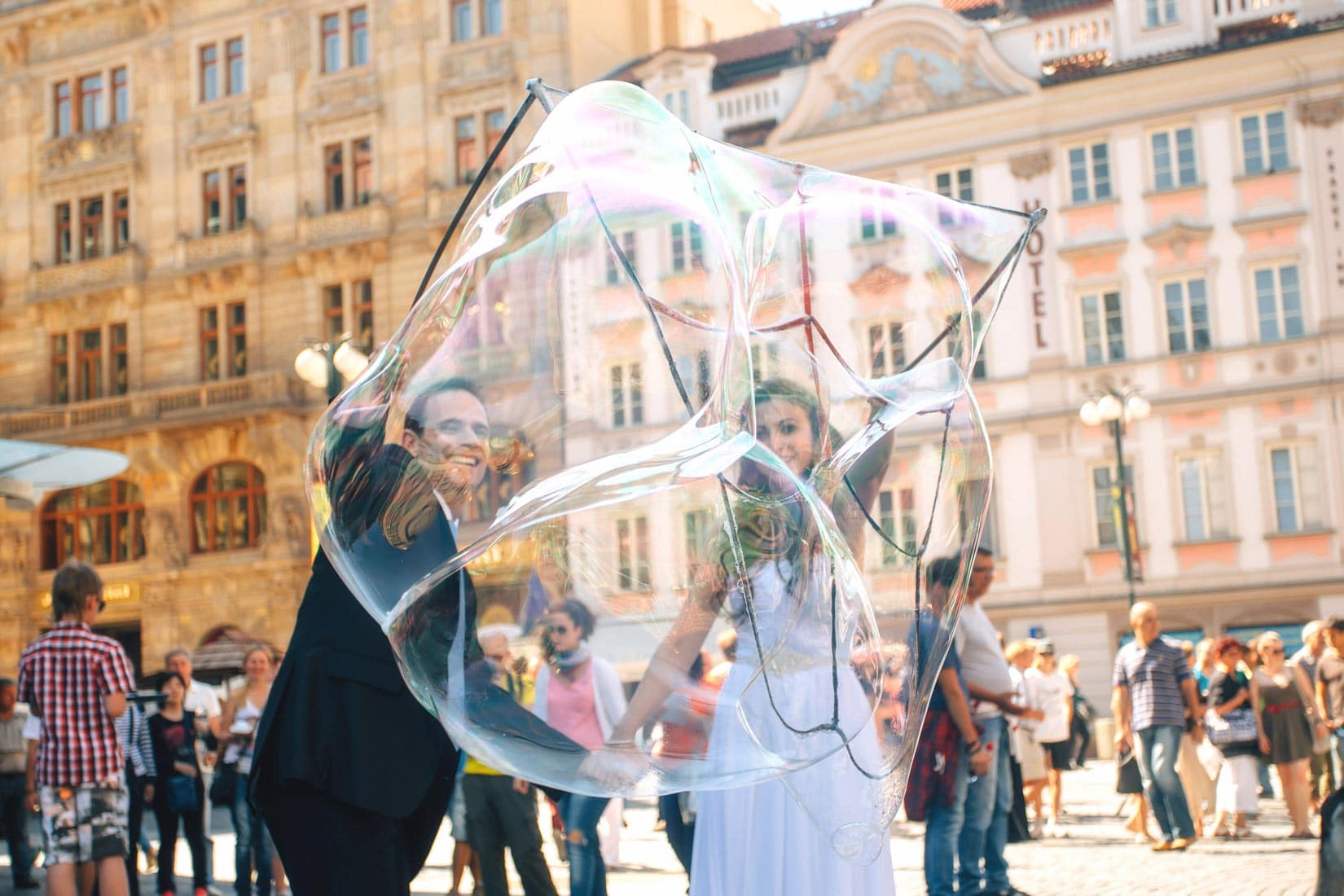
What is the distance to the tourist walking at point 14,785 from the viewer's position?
11.8 m

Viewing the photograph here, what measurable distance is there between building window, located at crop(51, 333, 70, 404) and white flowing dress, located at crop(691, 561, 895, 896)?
35041 mm

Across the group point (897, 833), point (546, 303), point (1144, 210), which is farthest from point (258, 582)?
point (546, 303)

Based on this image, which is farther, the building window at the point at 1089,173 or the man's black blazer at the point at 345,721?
the building window at the point at 1089,173

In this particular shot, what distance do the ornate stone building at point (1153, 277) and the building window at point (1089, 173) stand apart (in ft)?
0.13

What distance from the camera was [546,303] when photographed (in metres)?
3.91

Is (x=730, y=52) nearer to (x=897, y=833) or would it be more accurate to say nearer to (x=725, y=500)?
(x=897, y=833)

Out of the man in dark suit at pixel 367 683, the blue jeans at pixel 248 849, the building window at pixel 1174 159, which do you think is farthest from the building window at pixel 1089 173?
the man in dark suit at pixel 367 683

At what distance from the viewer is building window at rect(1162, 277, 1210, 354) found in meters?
28.0

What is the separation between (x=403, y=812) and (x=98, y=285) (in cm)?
3482

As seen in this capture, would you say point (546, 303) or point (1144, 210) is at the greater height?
point (1144, 210)

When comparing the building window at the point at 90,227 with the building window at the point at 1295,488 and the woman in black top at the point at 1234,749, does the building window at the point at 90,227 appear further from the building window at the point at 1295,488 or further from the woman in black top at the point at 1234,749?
the woman in black top at the point at 1234,749

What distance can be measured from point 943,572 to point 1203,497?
25.1m

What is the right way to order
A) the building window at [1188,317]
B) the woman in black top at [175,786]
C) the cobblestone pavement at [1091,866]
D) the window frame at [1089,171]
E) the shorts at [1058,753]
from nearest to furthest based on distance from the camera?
the cobblestone pavement at [1091,866], the woman in black top at [175,786], the shorts at [1058,753], the building window at [1188,317], the window frame at [1089,171]

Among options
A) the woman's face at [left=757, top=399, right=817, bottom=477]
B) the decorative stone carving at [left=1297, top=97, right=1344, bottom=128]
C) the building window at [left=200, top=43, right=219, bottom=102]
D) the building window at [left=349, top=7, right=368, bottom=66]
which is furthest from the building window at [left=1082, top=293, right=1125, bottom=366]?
the woman's face at [left=757, top=399, right=817, bottom=477]
